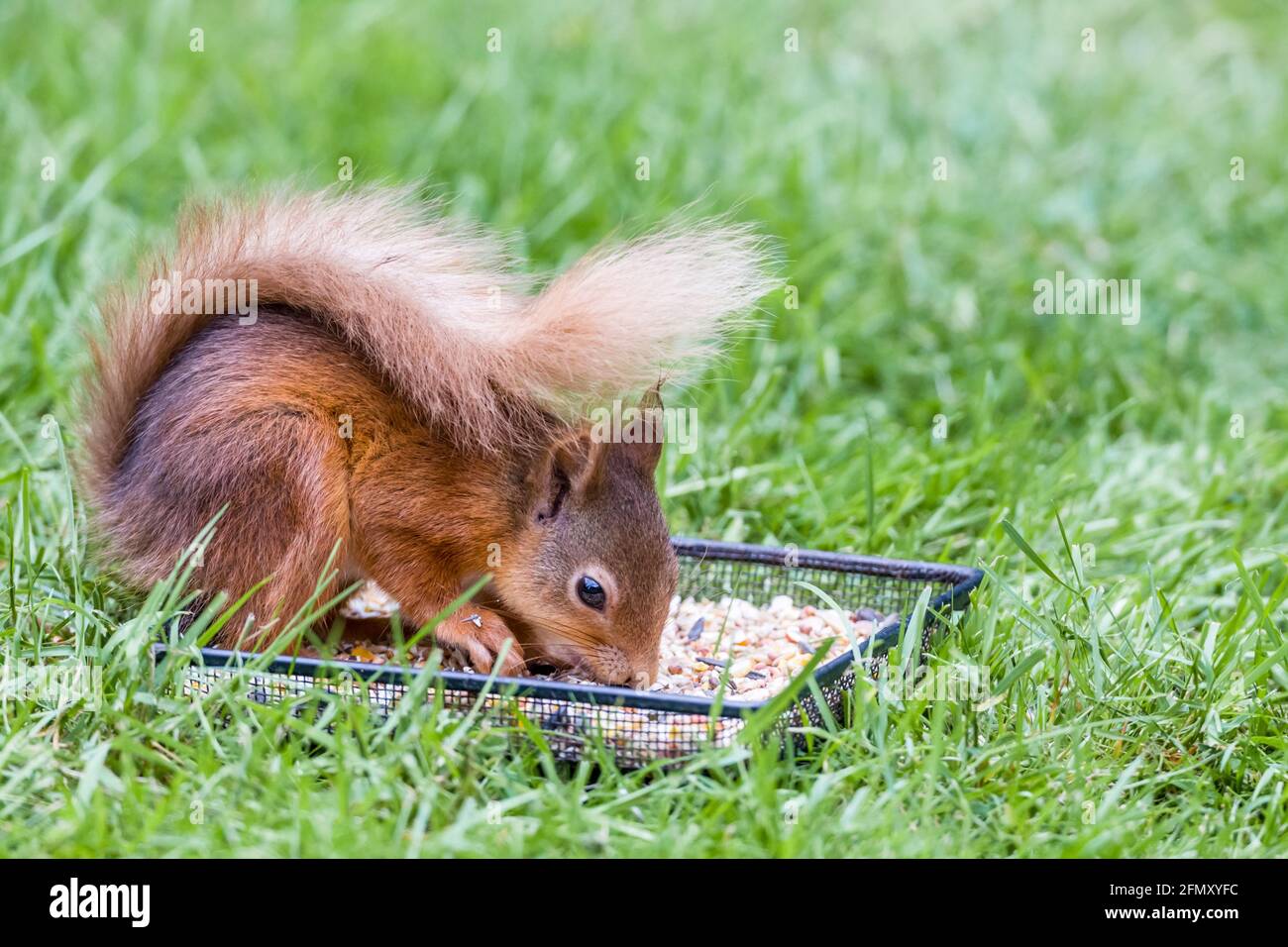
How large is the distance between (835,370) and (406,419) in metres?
2.15

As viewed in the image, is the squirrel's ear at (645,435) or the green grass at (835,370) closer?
the green grass at (835,370)

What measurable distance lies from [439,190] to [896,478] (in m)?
2.15

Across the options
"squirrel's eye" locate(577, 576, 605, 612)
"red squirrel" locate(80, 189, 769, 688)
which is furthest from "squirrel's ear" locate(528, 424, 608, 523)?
"squirrel's eye" locate(577, 576, 605, 612)

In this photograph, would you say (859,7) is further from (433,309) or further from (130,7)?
(433,309)

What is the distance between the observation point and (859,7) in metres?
7.70

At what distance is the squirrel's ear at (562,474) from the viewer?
124 inches

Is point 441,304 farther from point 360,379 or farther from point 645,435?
point 645,435

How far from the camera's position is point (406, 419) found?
3244 mm

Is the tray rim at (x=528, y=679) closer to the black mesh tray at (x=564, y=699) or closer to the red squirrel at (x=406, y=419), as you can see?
the black mesh tray at (x=564, y=699)

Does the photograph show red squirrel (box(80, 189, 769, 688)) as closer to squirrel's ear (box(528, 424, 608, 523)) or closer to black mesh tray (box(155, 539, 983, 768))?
squirrel's ear (box(528, 424, 608, 523))

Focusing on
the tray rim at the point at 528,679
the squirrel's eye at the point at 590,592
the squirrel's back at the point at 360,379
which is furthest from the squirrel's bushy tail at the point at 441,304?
the tray rim at the point at 528,679

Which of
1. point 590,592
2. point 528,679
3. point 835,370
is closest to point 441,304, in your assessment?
point 590,592

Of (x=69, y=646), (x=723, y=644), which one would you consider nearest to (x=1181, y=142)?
(x=723, y=644)

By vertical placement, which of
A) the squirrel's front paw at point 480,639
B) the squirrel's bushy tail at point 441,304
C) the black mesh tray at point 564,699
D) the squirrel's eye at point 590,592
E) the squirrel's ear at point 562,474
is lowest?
the black mesh tray at point 564,699
